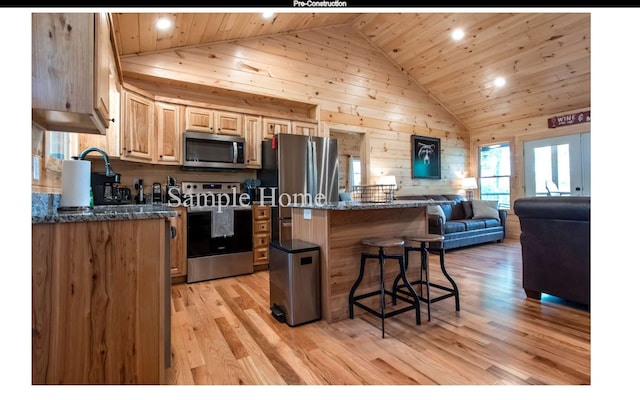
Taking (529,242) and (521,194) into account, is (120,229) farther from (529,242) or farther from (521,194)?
(521,194)

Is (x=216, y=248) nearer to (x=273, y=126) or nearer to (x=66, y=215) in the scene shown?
(x=273, y=126)

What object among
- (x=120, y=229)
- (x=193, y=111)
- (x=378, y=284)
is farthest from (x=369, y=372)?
(x=193, y=111)

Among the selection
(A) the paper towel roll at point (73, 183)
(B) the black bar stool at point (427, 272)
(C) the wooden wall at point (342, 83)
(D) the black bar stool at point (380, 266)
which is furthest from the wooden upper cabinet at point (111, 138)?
(B) the black bar stool at point (427, 272)

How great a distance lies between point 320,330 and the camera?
6.85 ft

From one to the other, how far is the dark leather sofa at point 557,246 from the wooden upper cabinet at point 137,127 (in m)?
3.74

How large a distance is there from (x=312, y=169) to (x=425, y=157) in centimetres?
308

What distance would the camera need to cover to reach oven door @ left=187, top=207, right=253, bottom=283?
332 centimetres

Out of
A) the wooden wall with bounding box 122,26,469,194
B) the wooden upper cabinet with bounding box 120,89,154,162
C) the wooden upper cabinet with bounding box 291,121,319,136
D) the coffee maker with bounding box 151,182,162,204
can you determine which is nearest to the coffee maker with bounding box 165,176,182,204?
the coffee maker with bounding box 151,182,162,204

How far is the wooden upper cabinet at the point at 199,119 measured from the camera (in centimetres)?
356

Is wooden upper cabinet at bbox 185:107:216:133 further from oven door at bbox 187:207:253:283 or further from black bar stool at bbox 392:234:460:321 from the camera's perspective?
black bar stool at bbox 392:234:460:321

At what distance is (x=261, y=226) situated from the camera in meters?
3.79

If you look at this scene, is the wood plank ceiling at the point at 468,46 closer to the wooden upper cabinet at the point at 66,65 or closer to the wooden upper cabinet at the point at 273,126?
the wooden upper cabinet at the point at 273,126
